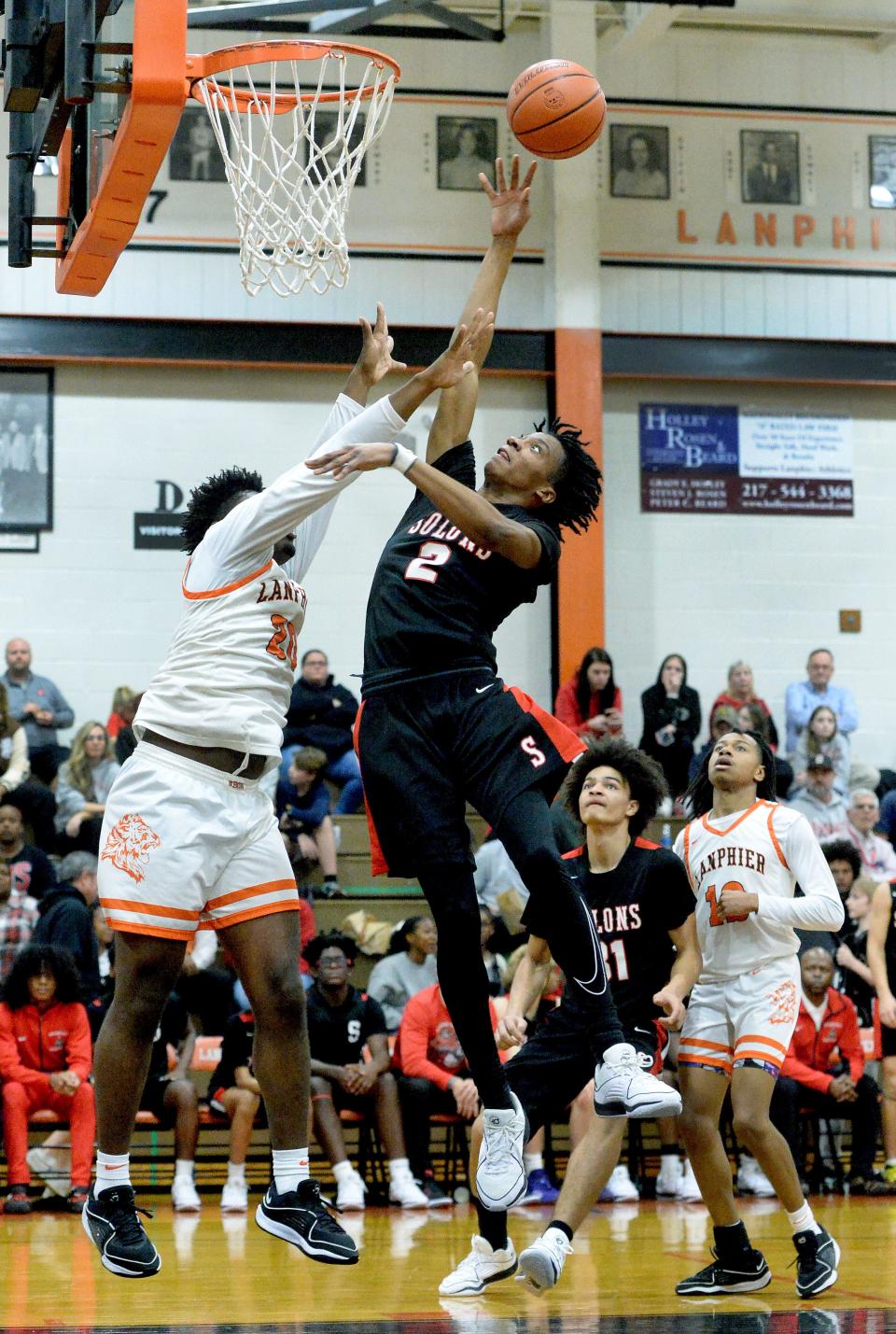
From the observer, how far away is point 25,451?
1487cm

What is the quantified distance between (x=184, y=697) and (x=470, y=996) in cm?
128

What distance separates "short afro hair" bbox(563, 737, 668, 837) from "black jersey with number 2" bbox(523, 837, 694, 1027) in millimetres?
289

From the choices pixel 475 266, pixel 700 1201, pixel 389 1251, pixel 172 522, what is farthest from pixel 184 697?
pixel 475 266

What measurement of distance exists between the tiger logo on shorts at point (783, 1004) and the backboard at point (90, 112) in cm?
371

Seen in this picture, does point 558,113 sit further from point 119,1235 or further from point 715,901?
point 119,1235

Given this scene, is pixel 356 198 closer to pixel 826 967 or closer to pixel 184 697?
pixel 826 967

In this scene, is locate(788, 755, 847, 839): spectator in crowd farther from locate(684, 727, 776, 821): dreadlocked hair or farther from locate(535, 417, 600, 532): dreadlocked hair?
locate(535, 417, 600, 532): dreadlocked hair

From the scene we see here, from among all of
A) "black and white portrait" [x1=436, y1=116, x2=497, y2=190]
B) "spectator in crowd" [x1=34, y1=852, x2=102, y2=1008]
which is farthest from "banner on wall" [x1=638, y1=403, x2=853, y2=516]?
"spectator in crowd" [x1=34, y1=852, x2=102, y2=1008]

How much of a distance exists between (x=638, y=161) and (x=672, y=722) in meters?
5.38

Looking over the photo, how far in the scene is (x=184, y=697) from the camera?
492 centimetres

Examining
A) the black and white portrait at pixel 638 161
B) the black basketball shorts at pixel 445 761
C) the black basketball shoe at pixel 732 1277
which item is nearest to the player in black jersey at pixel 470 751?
the black basketball shorts at pixel 445 761

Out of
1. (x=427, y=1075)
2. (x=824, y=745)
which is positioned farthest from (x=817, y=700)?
(x=427, y=1075)

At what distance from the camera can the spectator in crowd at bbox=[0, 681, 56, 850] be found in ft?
39.5

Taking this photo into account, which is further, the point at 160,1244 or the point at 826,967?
the point at 826,967
